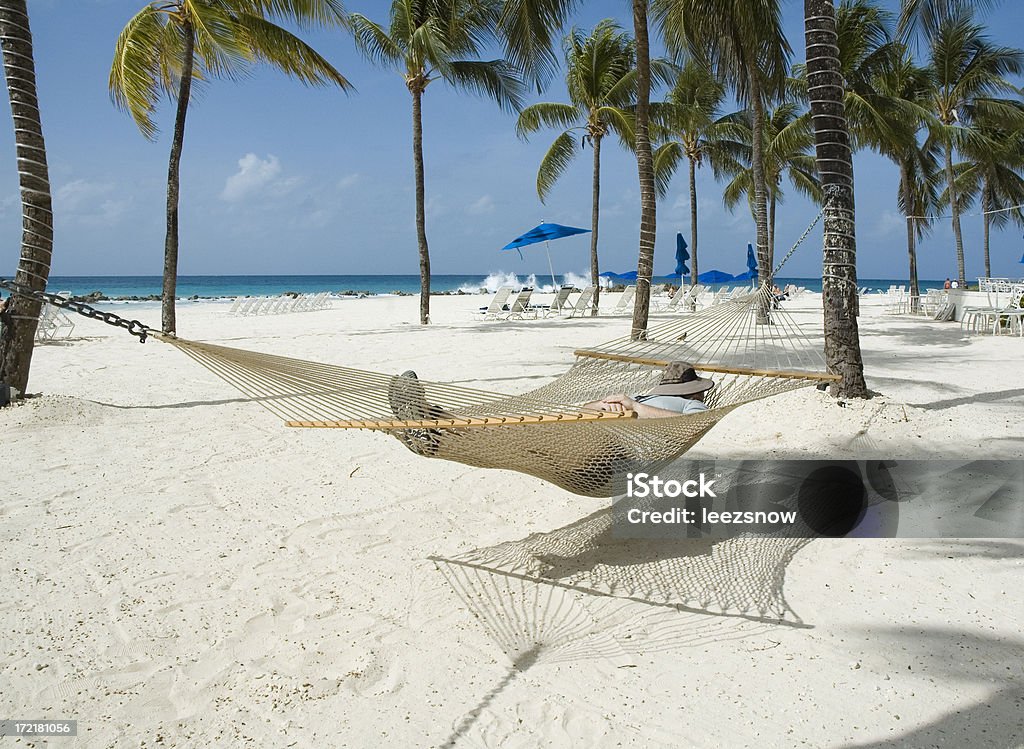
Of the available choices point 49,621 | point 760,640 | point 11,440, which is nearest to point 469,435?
point 760,640

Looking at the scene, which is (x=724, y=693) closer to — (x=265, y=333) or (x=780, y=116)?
(x=265, y=333)

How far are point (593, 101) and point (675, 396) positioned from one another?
13386 mm

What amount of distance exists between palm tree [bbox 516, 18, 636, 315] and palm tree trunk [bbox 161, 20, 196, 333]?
7.89 meters

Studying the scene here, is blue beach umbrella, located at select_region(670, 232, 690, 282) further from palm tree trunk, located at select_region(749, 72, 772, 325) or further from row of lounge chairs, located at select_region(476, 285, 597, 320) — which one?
palm tree trunk, located at select_region(749, 72, 772, 325)

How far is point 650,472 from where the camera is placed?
2594 mm

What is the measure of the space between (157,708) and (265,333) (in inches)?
378

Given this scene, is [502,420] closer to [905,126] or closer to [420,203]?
[420,203]

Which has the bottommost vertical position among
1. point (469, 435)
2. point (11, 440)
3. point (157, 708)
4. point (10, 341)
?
point (157, 708)

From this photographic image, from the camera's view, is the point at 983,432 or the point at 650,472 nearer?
the point at 650,472

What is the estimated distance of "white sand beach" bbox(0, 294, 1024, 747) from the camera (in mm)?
1697

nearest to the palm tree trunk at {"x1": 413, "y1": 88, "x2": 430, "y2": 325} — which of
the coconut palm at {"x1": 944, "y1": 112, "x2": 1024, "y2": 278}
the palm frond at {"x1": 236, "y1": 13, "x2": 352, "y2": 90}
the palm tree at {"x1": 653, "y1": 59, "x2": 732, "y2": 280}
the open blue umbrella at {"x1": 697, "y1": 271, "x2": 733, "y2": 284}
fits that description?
the palm frond at {"x1": 236, "y1": 13, "x2": 352, "y2": 90}

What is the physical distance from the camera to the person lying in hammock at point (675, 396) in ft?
8.96

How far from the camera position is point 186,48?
848 cm

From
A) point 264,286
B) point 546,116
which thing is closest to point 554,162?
point 546,116
